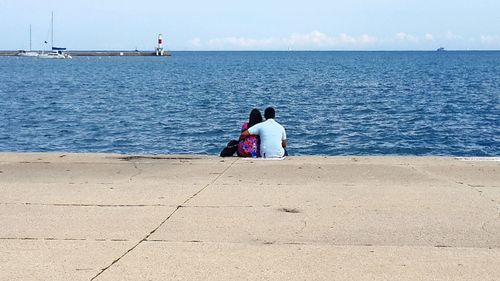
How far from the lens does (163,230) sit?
680 centimetres

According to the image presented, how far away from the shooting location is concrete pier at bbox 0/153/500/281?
18.4 feet

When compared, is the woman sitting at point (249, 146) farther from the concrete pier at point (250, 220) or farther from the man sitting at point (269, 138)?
the concrete pier at point (250, 220)

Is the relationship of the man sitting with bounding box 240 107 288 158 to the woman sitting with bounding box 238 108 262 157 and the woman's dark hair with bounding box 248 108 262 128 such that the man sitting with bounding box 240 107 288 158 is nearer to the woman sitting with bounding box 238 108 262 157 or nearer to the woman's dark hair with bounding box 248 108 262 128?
the woman sitting with bounding box 238 108 262 157

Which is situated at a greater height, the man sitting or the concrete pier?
the man sitting

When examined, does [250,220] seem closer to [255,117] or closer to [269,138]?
[269,138]

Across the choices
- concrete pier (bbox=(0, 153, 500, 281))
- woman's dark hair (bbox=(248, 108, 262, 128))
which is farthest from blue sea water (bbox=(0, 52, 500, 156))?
concrete pier (bbox=(0, 153, 500, 281))

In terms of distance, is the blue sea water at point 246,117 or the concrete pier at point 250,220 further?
the blue sea water at point 246,117

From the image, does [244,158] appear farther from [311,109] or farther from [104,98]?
[104,98]

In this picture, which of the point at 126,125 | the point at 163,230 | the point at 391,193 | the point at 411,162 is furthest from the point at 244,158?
the point at 126,125

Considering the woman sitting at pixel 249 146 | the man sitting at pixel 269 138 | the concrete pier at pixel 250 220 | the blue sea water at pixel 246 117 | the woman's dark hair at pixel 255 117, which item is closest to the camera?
the concrete pier at pixel 250 220

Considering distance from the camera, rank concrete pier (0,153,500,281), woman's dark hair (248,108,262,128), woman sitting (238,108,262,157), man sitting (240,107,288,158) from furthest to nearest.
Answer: woman's dark hair (248,108,262,128) → woman sitting (238,108,262,157) → man sitting (240,107,288,158) → concrete pier (0,153,500,281)

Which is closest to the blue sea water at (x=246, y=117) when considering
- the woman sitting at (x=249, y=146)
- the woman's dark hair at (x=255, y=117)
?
the woman's dark hair at (x=255, y=117)

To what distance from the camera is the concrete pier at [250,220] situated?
221 inches

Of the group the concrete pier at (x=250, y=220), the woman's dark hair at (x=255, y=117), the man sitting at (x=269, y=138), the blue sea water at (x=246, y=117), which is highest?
the woman's dark hair at (x=255, y=117)
